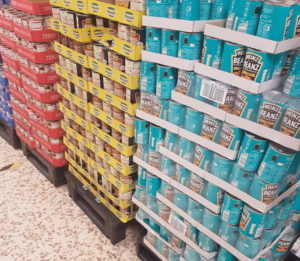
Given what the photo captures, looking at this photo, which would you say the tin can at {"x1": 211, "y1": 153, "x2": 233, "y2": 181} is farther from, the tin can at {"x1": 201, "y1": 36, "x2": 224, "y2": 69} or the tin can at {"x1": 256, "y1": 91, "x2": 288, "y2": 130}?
the tin can at {"x1": 201, "y1": 36, "x2": 224, "y2": 69}

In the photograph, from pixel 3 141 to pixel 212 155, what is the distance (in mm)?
3172

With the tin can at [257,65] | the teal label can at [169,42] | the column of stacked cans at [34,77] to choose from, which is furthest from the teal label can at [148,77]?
the column of stacked cans at [34,77]

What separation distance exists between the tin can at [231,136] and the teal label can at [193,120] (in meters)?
0.16

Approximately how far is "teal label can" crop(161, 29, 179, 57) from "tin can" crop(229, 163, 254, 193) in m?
0.67

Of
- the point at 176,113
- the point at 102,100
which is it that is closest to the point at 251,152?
the point at 176,113

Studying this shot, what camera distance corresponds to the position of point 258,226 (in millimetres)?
1401

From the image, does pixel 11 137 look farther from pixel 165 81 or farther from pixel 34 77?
pixel 165 81

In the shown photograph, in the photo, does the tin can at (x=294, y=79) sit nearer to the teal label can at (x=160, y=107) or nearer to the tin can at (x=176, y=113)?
the tin can at (x=176, y=113)

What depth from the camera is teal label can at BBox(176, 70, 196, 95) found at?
1.47 metres

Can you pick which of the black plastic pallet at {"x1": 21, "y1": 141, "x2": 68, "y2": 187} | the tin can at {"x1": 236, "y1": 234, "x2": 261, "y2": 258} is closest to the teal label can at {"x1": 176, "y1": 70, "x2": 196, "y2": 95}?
the tin can at {"x1": 236, "y1": 234, "x2": 261, "y2": 258}

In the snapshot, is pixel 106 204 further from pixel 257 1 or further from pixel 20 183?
pixel 257 1

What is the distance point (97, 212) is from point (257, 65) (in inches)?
76.4

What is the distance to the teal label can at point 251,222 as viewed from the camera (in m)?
1.38

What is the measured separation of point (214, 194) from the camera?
1548mm
